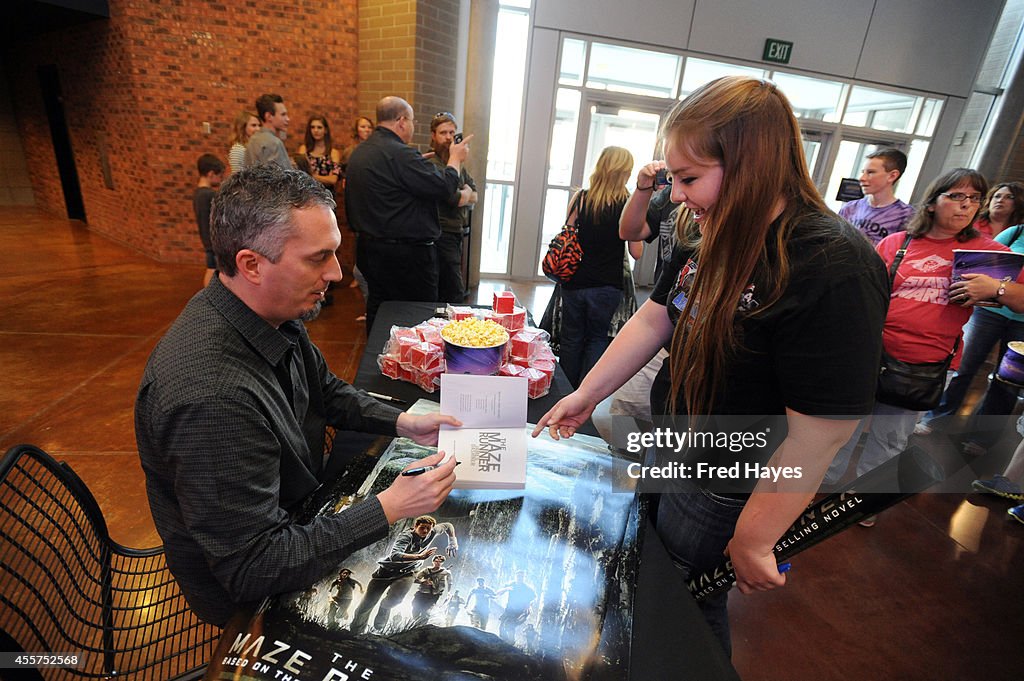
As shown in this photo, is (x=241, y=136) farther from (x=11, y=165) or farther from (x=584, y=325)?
(x=11, y=165)

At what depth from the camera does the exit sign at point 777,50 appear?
6.27 m

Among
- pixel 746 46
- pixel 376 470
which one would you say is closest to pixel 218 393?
pixel 376 470

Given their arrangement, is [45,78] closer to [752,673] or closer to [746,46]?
[746,46]

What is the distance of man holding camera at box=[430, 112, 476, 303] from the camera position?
3865 mm

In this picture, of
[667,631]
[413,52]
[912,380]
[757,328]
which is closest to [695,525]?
[667,631]

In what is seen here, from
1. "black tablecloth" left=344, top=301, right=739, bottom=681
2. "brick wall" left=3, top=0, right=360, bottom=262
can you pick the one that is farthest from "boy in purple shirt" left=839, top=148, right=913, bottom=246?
"brick wall" left=3, top=0, right=360, bottom=262

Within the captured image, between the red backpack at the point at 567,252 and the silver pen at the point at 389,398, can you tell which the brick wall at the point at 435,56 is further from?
→ the silver pen at the point at 389,398

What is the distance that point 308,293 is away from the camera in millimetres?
1108

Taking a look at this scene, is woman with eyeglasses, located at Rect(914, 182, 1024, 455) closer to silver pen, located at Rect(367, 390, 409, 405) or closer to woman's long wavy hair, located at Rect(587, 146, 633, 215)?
woman's long wavy hair, located at Rect(587, 146, 633, 215)

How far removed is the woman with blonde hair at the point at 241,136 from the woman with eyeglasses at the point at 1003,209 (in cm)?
567

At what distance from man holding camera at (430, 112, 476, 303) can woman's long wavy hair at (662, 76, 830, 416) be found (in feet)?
9.75

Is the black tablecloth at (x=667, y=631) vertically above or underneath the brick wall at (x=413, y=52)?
underneath

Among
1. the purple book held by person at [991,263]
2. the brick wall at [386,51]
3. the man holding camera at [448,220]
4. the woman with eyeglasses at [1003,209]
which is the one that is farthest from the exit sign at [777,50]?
the purple book held by person at [991,263]

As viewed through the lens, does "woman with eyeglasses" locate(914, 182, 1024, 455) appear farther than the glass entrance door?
No
